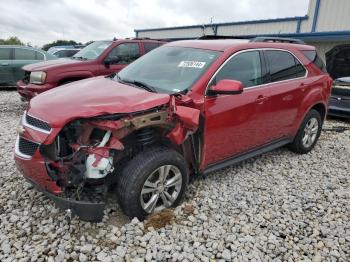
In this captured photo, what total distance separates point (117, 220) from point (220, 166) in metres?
1.38

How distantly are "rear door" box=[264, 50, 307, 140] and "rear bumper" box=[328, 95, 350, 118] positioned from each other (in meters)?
3.51

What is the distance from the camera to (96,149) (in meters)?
2.81

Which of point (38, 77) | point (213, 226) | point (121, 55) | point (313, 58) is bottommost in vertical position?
point (213, 226)

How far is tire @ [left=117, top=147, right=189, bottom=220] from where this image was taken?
2979 millimetres

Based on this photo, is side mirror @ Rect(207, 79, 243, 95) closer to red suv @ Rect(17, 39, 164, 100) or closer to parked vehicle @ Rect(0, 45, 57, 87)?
red suv @ Rect(17, 39, 164, 100)

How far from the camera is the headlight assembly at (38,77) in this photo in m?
6.56

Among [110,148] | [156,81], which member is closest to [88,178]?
[110,148]

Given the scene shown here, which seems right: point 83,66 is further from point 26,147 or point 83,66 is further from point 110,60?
point 26,147

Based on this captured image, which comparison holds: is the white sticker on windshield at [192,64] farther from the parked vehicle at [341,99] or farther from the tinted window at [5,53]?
the tinted window at [5,53]

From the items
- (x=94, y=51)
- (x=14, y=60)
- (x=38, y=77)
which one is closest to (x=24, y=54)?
(x=14, y=60)

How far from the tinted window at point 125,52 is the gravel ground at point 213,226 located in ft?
12.8

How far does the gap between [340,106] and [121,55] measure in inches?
217

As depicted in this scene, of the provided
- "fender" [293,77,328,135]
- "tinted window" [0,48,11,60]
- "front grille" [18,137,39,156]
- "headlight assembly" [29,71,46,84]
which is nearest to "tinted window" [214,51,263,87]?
"fender" [293,77,328,135]

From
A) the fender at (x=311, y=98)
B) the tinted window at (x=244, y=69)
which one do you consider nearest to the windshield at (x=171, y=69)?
the tinted window at (x=244, y=69)
